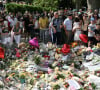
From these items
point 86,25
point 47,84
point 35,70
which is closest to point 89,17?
point 86,25

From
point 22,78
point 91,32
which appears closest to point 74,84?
point 22,78

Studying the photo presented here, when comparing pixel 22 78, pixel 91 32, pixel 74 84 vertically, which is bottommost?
pixel 22 78

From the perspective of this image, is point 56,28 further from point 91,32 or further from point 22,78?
point 22,78

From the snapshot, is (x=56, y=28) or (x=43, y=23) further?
(x=43, y=23)

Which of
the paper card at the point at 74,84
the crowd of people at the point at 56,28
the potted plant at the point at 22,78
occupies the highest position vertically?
the crowd of people at the point at 56,28

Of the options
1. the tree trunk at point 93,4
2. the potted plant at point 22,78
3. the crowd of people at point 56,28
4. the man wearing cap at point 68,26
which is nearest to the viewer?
the potted plant at point 22,78

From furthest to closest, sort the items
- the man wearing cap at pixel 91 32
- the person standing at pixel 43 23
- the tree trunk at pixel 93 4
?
the tree trunk at pixel 93 4 < the person standing at pixel 43 23 < the man wearing cap at pixel 91 32

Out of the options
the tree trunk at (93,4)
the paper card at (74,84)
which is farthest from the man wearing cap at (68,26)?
the tree trunk at (93,4)

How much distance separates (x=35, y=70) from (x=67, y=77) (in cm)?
124

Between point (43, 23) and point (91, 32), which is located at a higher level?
point (43, 23)

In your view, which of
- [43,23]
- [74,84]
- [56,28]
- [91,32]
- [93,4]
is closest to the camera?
[74,84]

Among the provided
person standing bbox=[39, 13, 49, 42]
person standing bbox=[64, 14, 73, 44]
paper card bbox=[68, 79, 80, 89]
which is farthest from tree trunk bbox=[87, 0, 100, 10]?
paper card bbox=[68, 79, 80, 89]

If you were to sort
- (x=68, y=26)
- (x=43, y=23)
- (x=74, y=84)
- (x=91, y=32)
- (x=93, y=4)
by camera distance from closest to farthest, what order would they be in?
1. (x=74, y=84)
2. (x=91, y=32)
3. (x=68, y=26)
4. (x=43, y=23)
5. (x=93, y=4)

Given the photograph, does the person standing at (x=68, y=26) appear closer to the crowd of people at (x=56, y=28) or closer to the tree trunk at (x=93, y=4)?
the crowd of people at (x=56, y=28)
